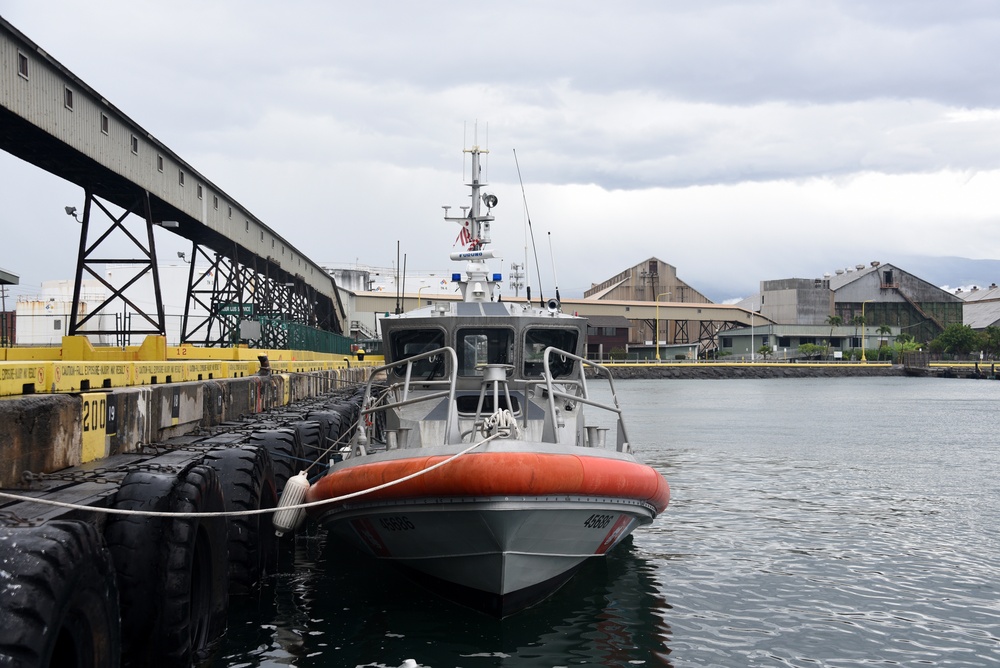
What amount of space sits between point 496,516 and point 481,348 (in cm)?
378

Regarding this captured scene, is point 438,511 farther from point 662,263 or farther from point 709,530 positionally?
point 662,263

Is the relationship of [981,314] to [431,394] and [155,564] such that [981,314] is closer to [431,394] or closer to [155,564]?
[431,394]

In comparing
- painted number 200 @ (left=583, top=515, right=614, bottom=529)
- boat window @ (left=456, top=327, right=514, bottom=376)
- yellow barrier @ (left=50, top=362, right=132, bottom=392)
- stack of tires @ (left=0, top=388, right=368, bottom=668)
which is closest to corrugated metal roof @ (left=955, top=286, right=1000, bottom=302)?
boat window @ (left=456, top=327, right=514, bottom=376)

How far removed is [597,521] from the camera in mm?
9750

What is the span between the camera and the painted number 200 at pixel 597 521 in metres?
9.59

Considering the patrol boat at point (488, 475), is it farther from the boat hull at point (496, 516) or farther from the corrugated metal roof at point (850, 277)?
the corrugated metal roof at point (850, 277)

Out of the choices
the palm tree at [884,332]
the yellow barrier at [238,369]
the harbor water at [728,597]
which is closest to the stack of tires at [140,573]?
the harbor water at [728,597]

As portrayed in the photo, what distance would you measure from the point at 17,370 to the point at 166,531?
73.8 inches

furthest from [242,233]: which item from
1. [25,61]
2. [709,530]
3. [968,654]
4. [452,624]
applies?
[968,654]

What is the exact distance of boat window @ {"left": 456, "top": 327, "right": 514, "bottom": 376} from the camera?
1203 cm

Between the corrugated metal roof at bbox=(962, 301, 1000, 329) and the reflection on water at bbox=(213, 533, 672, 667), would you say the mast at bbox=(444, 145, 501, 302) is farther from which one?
the corrugated metal roof at bbox=(962, 301, 1000, 329)

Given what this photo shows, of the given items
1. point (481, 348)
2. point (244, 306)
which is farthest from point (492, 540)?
point (244, 306)

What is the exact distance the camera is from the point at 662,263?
111 m

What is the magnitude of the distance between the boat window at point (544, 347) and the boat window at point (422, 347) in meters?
1.11
